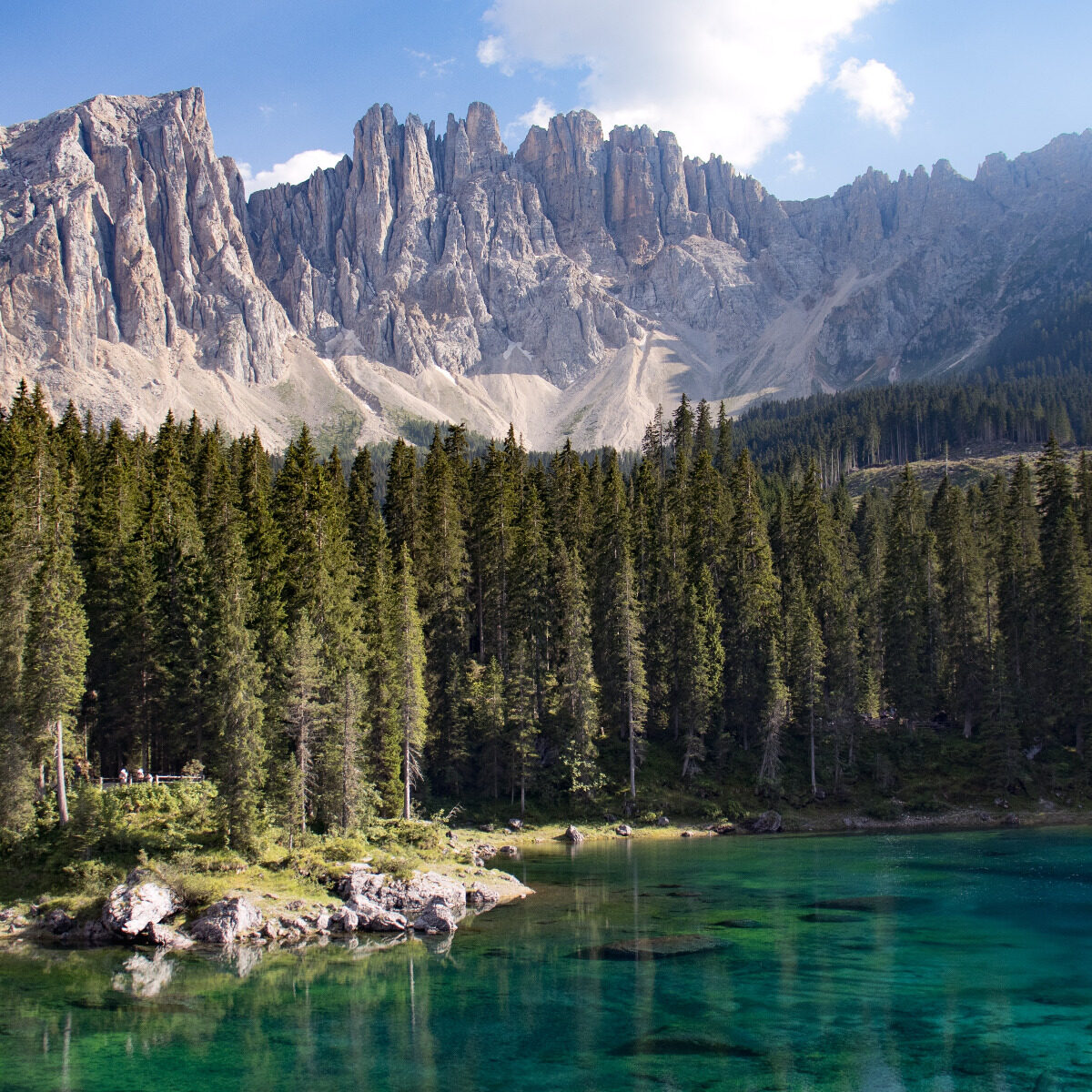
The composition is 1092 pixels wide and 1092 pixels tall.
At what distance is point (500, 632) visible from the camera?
69562 millimetres

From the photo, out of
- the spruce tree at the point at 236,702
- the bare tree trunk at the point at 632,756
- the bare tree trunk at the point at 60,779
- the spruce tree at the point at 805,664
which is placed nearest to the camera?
the spruce tree at the point at 236,702

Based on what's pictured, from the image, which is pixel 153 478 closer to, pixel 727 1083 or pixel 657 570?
pixel 657 570

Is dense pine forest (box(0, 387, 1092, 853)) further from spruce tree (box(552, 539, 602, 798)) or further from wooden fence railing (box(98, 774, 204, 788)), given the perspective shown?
wooden fence railing (box(98, 774, 204, 788))

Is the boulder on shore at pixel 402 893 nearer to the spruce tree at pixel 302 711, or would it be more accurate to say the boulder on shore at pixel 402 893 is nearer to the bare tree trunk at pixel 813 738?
the spruce tree at pixel 302 711

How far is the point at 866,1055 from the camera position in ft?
71.4

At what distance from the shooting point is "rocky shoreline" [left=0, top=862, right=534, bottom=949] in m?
34.1

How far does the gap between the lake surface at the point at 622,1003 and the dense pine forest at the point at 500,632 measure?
1271 cm

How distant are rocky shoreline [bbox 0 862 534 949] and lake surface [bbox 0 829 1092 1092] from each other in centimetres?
166

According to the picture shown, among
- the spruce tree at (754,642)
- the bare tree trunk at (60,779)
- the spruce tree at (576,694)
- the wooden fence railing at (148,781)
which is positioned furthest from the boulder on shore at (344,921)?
the spruce tree at (754,642)

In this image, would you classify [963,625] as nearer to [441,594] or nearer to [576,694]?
[576,694]

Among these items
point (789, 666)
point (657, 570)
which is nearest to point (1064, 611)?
point (789, 666)

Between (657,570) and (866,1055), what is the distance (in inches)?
2116

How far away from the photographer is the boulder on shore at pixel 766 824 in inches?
2415

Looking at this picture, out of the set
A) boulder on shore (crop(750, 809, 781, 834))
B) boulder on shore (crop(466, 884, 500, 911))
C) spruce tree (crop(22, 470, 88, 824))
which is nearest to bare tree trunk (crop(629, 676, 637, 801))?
boulder on shore (crop(750, 809, 781, 834))
